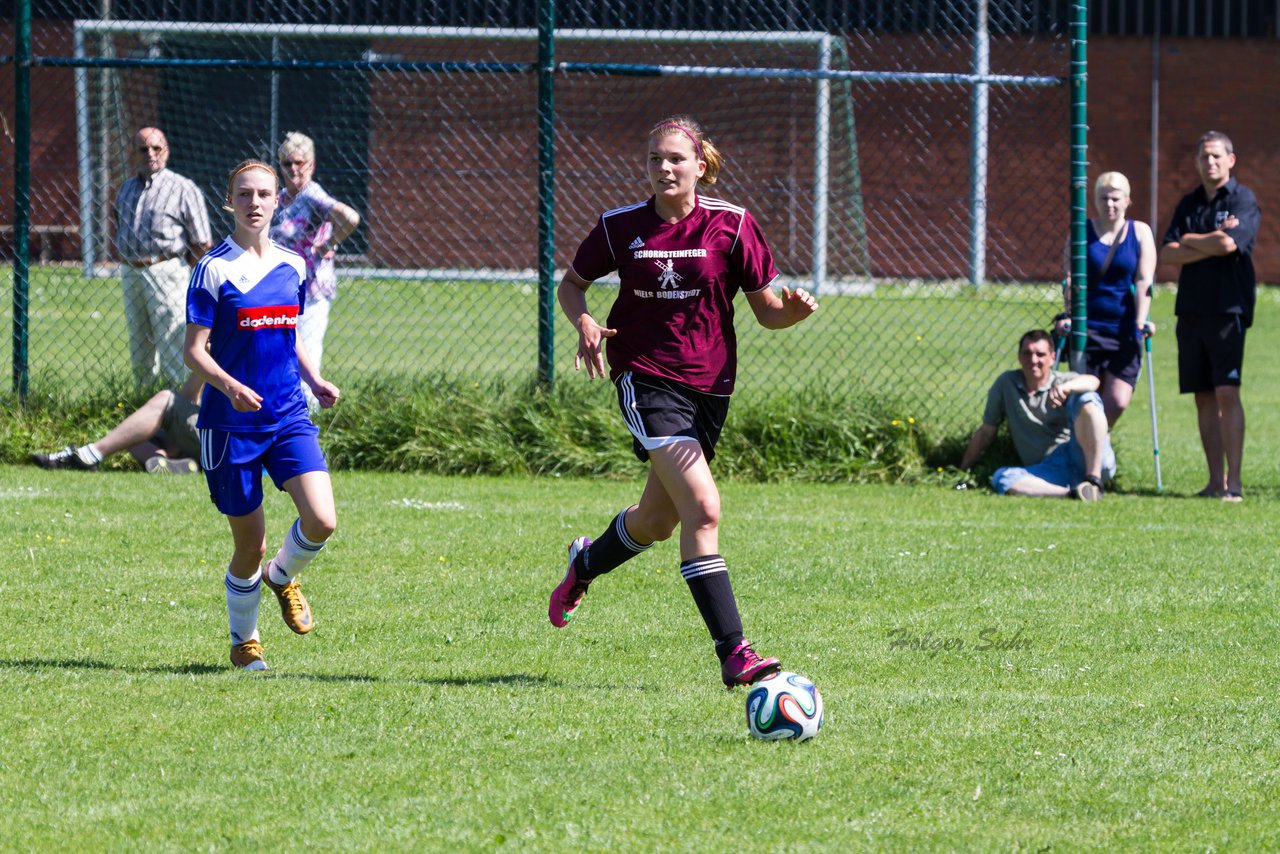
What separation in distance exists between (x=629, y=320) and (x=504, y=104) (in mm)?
12990

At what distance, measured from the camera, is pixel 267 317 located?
5.52 metres

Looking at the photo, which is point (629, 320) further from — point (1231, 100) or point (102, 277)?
point (1231, 100)

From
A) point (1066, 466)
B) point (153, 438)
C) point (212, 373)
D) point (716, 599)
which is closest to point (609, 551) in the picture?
point (716, 599)

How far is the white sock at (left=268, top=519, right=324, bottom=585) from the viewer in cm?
562

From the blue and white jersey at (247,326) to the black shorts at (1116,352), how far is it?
19.2 feet

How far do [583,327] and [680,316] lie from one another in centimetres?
34

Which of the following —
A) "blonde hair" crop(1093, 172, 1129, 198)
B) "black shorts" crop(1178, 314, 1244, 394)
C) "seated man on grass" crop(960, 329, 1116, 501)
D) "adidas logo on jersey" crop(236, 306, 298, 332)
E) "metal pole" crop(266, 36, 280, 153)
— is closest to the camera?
"adidas logo on jersey" crop(236, 306, 298, 332)

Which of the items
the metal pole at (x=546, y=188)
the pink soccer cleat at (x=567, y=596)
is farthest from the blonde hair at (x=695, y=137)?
→ the metal pole at (x=546, y=188)

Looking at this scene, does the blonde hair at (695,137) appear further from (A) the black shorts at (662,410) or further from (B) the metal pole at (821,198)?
(B) the metal pole at (821,198)

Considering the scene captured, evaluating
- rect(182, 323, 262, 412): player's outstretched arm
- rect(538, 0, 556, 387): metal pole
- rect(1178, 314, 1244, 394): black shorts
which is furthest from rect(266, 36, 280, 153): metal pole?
rect(1178, 314, 1244, 394): black shorts

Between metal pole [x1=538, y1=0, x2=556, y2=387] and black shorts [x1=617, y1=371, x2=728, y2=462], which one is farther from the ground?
metal pole [x1=538, y1=0, x2=556, y2=387]

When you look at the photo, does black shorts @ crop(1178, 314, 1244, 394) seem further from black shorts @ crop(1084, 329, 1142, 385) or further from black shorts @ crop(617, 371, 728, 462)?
black shorts @ crop(617, 371, 728, 462)

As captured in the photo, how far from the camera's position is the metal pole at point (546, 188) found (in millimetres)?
10086
